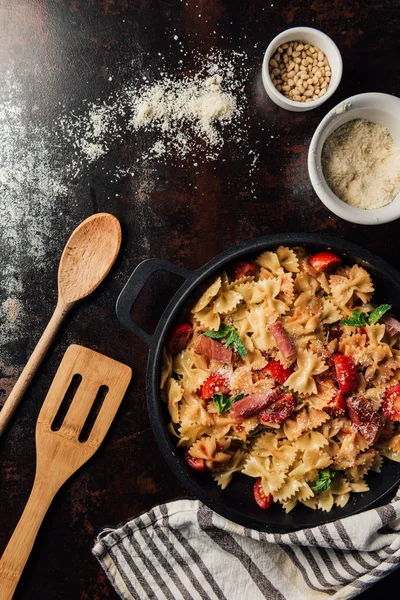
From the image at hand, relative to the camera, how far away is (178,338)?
134 inches

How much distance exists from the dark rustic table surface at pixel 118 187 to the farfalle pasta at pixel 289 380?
1.32ft

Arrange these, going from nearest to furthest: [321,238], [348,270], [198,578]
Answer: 1. [321,238]
2. [348,270]
3. [198,578]

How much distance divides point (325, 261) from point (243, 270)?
46cm

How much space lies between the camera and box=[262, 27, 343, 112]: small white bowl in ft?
11.3

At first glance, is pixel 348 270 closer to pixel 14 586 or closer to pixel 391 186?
pixel 391 186

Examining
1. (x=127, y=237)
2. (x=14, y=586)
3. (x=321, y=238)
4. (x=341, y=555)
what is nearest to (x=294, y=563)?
(x=341, y=555)

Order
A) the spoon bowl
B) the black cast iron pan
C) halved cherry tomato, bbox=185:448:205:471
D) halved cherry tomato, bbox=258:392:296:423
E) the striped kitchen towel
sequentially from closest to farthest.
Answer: the black cast iron pan → halved cherry tomato, bbox=258:392:296:423 → halved cherry tomato, bbox=185:448:205:471 → the striped kitchen towel → the spoon bowl

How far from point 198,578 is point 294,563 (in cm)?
58

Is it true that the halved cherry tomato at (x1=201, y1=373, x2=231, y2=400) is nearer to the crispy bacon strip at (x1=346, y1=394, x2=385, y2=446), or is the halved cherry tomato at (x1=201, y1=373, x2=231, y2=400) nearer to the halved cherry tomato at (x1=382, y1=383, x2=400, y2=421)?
the crispy bacon strip at (x1=346, y1=394, x2=385, y2=446)

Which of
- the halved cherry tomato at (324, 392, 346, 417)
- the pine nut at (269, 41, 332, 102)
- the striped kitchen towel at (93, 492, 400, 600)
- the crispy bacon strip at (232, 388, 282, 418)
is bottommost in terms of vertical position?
the striped kitchen towel at (93, 492, 400, 600)

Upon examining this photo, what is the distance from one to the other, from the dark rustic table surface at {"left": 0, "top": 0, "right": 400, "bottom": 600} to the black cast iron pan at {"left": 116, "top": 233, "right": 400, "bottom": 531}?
38 cm

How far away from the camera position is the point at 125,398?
144 inches

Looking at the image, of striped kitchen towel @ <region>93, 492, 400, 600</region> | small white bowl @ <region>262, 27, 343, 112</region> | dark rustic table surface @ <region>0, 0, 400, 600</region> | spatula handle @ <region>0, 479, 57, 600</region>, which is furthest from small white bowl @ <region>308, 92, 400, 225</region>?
spatula handle @ <region>0, 479, 57, 600</region>

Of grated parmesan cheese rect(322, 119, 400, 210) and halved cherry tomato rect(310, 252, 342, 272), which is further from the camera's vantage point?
grated parmesan cheese rect(322, 119, 400, 210)
